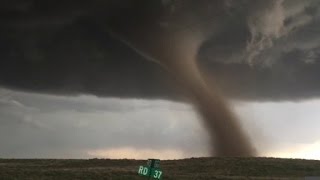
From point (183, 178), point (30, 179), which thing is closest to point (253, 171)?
point (183, 178)

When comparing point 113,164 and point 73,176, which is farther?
point 113,164

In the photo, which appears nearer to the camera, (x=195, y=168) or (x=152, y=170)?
(x=152, y=170)

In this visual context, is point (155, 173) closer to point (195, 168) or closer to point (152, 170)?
point (152, 170)

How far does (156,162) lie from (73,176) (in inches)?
1104

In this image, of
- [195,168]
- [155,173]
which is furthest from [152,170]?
[195,168]

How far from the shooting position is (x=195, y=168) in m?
72.4

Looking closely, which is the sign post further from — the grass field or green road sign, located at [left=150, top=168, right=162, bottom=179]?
the grass field

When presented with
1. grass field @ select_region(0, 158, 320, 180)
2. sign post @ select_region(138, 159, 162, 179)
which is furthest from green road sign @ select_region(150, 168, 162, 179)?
grass field @ select_region(0, 158, 320, 180)

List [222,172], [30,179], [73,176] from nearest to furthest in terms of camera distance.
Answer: [30,179], [73,176], [222,172]

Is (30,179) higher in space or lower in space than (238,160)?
lower

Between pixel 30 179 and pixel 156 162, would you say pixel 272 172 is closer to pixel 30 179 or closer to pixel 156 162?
pixel 30 179

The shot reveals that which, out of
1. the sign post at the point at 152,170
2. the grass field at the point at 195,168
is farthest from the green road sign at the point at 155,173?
the grass field at the point at 195,168

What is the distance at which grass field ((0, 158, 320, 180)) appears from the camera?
2136 inches

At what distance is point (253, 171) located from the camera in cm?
7062
